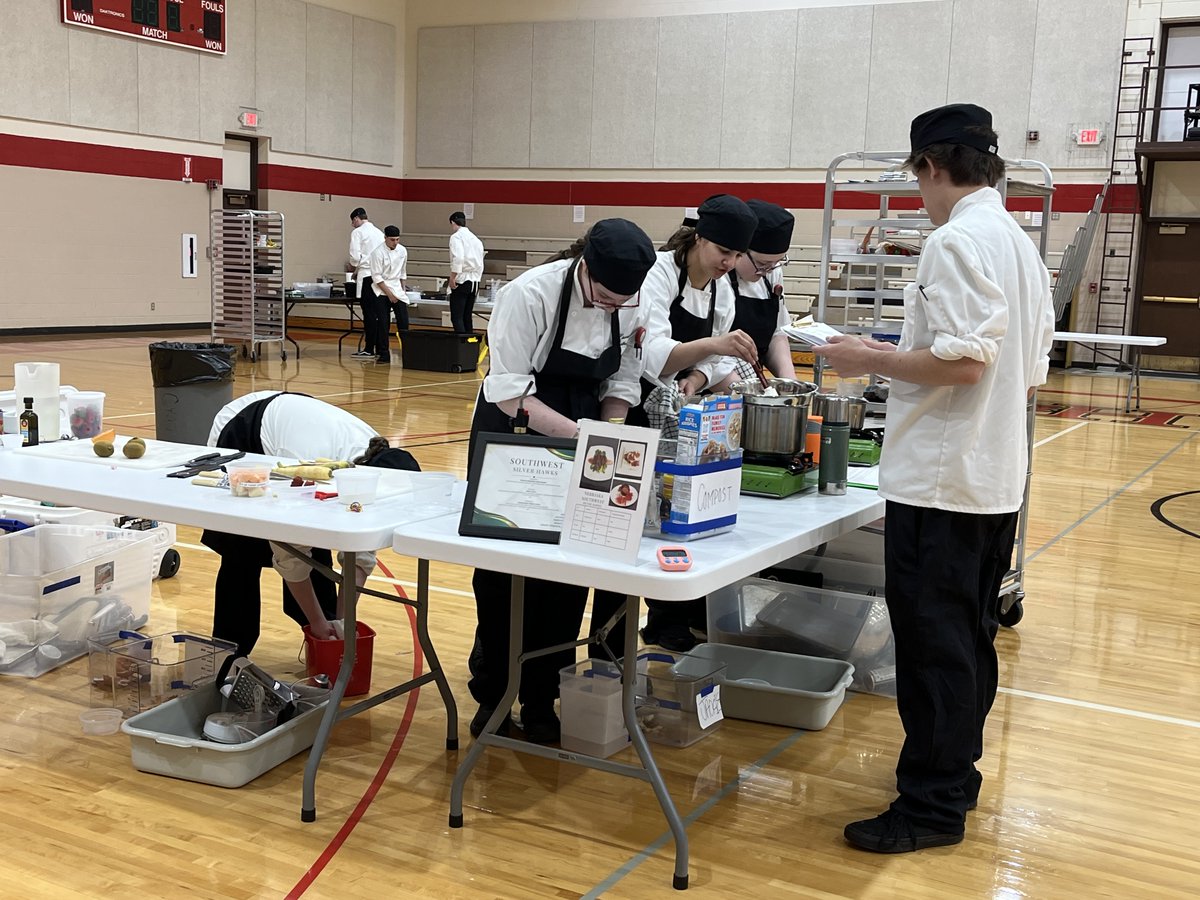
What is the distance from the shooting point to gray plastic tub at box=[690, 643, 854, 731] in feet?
12.4

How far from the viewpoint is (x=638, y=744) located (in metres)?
2.83

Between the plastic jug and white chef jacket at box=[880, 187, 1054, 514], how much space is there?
2791 mm

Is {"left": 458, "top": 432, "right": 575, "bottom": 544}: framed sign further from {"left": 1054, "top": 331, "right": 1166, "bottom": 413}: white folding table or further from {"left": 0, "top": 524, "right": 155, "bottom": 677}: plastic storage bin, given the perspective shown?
{"left": 1054, "top": 331, "right": 1166, "bottom": 413}: white folding table

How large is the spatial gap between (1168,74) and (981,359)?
1515cm

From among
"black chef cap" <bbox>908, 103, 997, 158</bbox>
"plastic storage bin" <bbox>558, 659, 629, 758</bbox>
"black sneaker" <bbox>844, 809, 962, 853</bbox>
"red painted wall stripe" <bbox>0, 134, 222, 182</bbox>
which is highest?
"red painted wall stripe" <bbox>0, 134, 222, 182</bbox>

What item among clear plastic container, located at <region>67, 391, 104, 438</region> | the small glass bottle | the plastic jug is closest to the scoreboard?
clear plastic container, located at <region>67, 391, 104, 438</region>

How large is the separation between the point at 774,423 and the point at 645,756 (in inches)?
40.8

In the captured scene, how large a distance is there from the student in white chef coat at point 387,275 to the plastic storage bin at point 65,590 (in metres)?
10.3

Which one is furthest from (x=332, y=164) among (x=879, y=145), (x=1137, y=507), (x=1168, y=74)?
(x=1137, y=507)

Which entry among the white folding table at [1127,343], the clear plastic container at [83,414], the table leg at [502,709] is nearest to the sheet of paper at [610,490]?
the table leg at [502,709]

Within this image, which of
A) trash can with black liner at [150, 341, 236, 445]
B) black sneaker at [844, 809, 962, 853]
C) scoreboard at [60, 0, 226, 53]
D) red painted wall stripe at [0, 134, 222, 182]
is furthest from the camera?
scoreboard at [60, 0, 226, 53]

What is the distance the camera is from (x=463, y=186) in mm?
20922

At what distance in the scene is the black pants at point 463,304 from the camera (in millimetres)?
14625

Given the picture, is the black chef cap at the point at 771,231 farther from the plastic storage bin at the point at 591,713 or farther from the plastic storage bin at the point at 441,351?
the plastic storage bin at the point at 441,351
